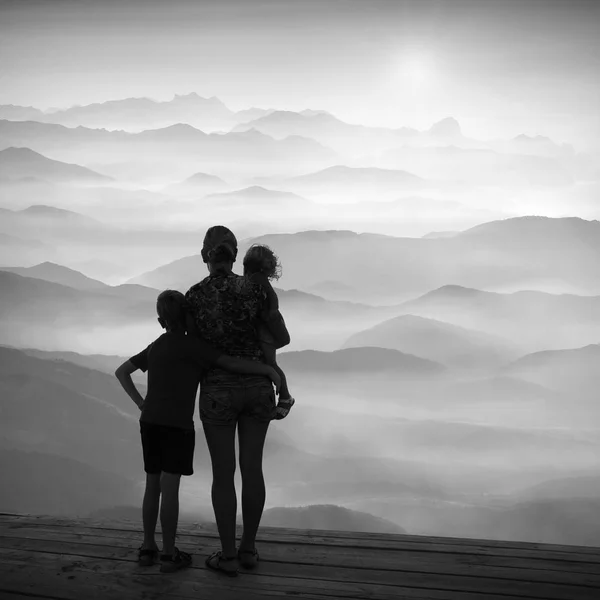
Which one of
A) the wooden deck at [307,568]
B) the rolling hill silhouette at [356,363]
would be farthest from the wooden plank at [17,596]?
Result: the rolling hill silhouette at [356,363]

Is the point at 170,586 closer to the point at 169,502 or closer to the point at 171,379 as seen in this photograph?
the point at 169,502

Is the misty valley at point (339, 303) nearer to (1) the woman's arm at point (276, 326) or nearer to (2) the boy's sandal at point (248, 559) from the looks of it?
(2) the boy's sandal at point (248, 559)

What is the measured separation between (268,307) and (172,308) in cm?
27

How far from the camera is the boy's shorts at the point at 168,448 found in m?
2.06

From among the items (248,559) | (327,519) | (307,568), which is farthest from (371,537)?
(327,519)

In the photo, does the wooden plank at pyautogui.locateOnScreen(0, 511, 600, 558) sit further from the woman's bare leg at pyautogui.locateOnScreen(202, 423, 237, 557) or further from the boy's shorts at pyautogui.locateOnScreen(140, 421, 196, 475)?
the boy's shorts at pyautogui.locateOnScreen(140, 421, 196, 475)

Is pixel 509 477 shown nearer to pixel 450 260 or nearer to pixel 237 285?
pixel 450 260

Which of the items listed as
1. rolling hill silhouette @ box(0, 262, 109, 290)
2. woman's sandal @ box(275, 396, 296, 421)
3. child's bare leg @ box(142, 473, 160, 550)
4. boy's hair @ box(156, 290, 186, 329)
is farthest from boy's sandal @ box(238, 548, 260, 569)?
rolling hill silhouette @ box(0, 262, 109, 290)

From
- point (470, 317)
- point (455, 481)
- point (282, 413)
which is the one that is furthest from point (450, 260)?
point (282, 413)

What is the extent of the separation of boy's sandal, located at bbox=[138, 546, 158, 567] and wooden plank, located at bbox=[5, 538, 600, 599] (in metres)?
0.06

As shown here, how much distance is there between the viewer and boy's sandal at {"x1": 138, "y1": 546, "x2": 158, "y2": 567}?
7.16ft

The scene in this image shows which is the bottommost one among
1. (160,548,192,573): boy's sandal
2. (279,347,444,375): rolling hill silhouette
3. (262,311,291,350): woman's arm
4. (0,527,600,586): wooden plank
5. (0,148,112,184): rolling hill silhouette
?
(160,548,192,573): boy's sandal

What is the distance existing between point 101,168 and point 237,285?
4358mm

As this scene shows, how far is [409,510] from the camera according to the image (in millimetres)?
5512
